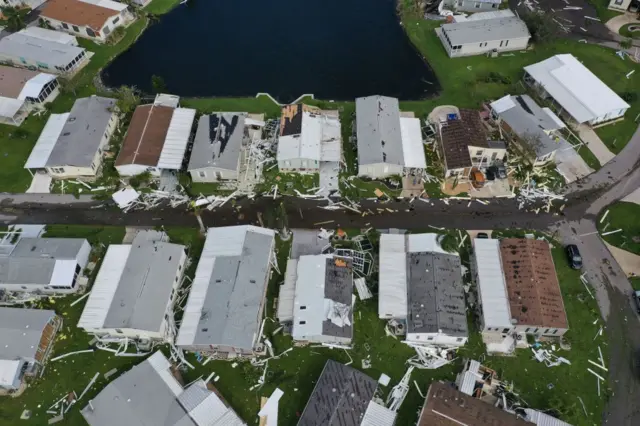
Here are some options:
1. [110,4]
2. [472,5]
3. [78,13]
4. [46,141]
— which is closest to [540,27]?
[472,5]

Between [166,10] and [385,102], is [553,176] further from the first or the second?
[166,10]

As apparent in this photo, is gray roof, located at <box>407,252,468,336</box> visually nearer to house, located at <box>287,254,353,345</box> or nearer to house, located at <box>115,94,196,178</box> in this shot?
house, located at <box>287,254,353,345</box>

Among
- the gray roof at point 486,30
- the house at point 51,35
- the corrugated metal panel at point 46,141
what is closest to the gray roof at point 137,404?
the corrugated metal panel at point 46,141

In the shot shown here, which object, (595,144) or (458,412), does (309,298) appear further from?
(595,144)

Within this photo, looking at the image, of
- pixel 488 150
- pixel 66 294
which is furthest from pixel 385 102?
pixel 66 294

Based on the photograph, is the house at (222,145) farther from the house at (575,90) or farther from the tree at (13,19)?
the tree at (13,19)
